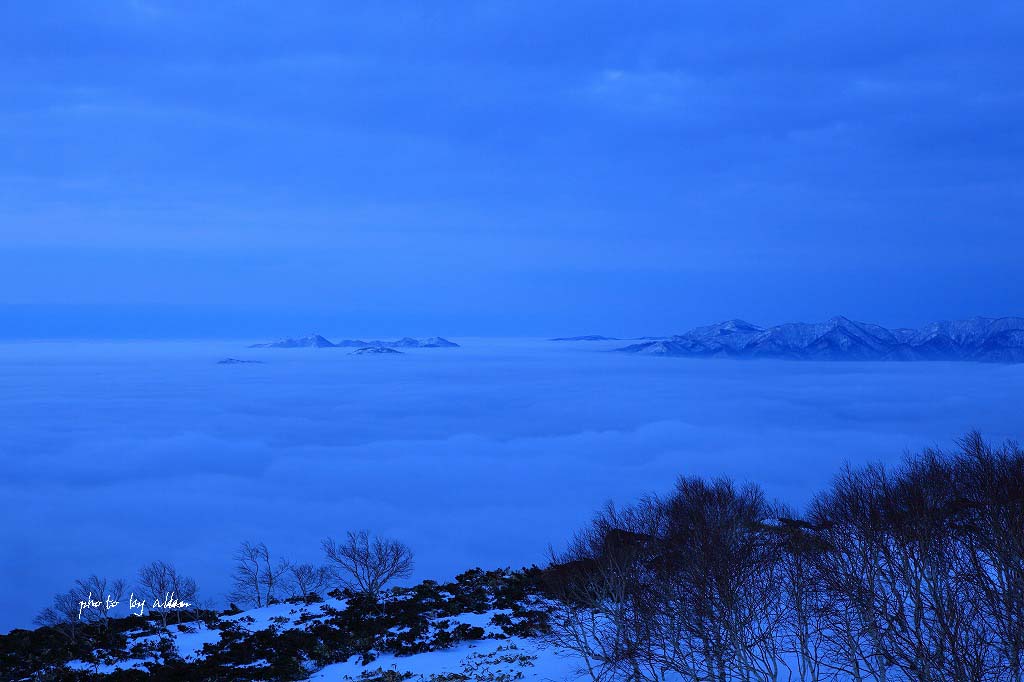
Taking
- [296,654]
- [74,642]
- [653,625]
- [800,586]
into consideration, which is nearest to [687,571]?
[653,625]

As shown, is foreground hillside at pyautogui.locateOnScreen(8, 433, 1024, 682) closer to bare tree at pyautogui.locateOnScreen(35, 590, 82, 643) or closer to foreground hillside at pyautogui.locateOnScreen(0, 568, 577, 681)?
foreground hillside at pyautogui.locateOnScreen(0, 568, 577, 681)

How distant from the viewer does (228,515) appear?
165125 mm

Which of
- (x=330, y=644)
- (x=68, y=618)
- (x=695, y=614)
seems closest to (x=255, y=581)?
(x=68, y=618)

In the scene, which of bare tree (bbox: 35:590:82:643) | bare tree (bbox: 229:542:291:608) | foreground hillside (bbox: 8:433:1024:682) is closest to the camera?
foreground hillside (bbox: 8:433:1024:682)

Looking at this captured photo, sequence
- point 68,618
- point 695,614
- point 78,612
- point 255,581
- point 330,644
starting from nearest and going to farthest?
point 695,614 → point 330,644 → point 68,618 → point 78,612 → point 255,581

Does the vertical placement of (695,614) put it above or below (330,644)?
below

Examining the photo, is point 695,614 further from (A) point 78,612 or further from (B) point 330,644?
(A) point 78,612

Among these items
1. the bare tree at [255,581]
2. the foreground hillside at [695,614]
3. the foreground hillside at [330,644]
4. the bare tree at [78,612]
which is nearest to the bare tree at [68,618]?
the bare tree at [78,612]

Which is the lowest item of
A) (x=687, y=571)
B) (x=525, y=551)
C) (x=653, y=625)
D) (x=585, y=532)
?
(x=653, y=625)

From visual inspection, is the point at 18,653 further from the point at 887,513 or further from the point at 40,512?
the point at 40,512

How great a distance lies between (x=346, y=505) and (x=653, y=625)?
537 feet

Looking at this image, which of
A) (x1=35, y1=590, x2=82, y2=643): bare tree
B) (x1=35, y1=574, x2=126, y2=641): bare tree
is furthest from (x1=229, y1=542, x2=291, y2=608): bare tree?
(x1=35, y1=590, x2=82, y2=643): bare tree

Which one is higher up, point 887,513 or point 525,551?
point 525,551

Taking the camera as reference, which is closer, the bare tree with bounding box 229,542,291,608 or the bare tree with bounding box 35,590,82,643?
the bare tree with bounding box 35,590,82,643
